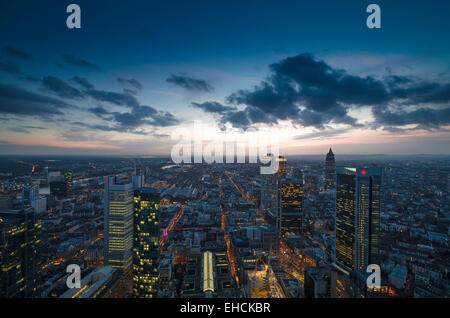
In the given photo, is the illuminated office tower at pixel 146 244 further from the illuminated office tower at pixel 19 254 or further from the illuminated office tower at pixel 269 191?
the illuminated office tower at pixel 269 191

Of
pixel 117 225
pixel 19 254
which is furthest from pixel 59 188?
pixel 19 254

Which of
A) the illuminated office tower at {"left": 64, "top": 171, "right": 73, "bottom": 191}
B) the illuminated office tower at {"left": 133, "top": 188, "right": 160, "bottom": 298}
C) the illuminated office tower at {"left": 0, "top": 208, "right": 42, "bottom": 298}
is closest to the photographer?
the illuminated office tower at {"left": 0, "top": 208, "right": 42, "bottom": 298}

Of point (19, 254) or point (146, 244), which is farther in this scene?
point (146, 244)

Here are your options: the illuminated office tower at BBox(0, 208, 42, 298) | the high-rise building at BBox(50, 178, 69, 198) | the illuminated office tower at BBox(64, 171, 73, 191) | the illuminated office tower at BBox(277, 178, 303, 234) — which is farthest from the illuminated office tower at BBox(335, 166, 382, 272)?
the illuminated office tower at BBox(64, 171, 73, 191)

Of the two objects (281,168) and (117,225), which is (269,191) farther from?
(117,225)

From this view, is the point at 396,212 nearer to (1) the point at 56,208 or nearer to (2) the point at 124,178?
(2) the point at 124,178

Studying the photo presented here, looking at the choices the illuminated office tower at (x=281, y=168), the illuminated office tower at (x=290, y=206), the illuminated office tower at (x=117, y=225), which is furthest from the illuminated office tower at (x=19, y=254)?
the illuminated office tower at (x=281, y=168)

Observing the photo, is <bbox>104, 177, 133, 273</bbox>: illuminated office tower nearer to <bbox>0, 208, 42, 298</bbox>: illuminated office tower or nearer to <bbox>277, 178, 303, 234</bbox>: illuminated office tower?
<bbox>0, 208, 42, 298</bbox>: illuminated office tower
